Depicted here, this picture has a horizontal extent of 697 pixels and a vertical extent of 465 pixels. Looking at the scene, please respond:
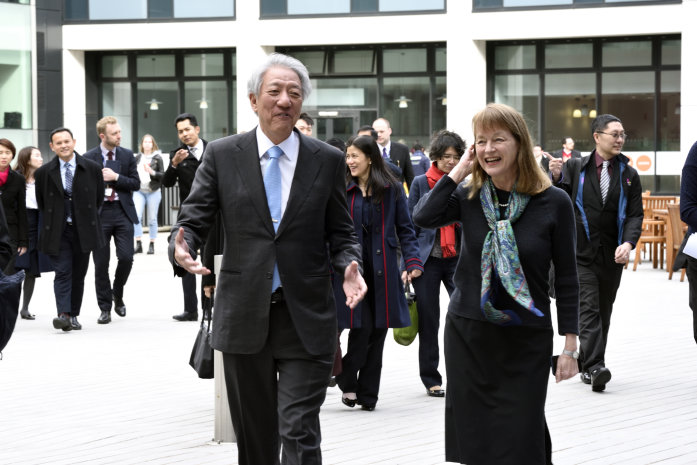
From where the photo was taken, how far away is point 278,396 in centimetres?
466

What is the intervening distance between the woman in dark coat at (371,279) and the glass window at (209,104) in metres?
25.1

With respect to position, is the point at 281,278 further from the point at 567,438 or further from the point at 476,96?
the point at 476,96

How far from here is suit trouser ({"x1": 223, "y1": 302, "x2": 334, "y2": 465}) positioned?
453 centimetres

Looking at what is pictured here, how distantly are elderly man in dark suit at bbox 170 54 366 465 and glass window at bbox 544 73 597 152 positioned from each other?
26.4m

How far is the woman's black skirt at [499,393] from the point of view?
4.73 meters

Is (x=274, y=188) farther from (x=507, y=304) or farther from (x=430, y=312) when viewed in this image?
(x=430, y=312)

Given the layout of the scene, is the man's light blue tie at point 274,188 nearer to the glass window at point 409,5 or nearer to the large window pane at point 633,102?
the glass window at point 409,5

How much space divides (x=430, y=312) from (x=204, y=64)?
25.4 meters

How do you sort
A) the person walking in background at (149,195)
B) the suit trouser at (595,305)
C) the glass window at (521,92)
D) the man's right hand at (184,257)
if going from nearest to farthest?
the man's right hand at (184,257) < the suit trouser at (595,305) < the person walking in background at (149,195) < the glass window at (521,92)

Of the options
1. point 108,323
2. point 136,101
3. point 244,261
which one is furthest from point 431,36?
point 244,261

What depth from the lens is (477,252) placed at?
192 inches

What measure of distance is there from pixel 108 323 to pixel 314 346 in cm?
850

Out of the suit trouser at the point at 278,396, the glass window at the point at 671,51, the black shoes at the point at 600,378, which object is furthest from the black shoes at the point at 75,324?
the glass window at the point at 671,51

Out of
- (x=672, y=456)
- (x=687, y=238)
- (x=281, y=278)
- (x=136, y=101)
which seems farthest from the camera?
(x=136, y=101)
